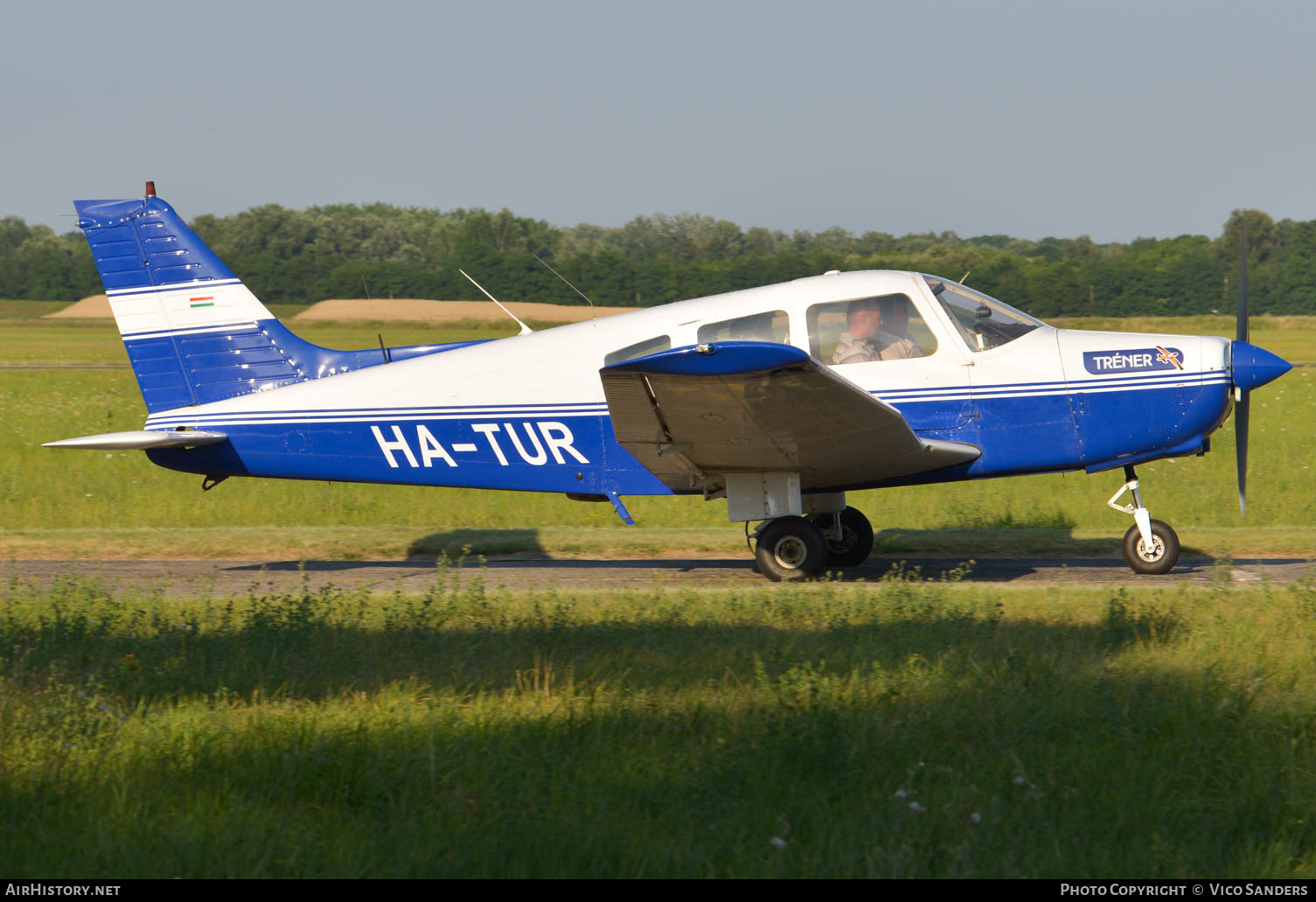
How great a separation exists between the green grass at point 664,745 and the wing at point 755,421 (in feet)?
5.60

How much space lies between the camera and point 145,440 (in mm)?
9289

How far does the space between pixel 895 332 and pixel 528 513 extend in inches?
260

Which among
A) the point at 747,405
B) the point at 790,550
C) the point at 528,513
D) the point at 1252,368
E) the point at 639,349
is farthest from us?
the point at 528,513

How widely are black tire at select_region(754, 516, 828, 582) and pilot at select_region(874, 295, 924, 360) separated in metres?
1.45

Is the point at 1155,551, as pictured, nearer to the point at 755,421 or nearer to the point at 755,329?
the point at 755,421

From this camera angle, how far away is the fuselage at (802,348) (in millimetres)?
8500

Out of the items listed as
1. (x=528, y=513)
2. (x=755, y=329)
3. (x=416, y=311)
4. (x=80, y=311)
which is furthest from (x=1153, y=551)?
(x=80, y=311)

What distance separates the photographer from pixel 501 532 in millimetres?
11758

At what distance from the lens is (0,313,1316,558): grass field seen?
11.0 metres

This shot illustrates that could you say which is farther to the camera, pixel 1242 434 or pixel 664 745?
pixel 1242 434

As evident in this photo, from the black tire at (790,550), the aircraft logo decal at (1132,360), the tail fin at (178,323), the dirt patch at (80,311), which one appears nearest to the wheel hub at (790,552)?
the black tire at (790,550)

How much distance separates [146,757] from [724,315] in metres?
5.50
